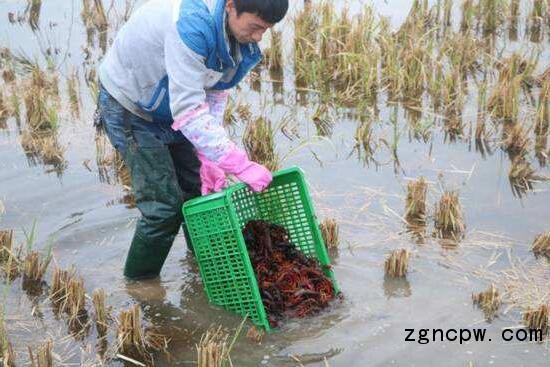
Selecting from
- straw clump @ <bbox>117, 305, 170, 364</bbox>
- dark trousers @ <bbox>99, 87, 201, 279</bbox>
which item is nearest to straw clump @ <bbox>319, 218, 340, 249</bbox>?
dark trousers @ <bbox>99, 87, 201, 279</bbox>

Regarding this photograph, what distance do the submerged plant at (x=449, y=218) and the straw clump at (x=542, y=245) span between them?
435mm

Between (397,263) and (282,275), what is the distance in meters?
0.75

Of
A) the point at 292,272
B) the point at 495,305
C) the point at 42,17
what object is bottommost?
the point at 495,305

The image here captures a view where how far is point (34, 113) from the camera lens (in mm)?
6488

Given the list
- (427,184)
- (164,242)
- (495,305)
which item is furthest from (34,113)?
(495,305)

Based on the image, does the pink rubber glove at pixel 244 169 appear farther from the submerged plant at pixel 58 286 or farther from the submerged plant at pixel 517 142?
the submerged plant at pixel 517 142

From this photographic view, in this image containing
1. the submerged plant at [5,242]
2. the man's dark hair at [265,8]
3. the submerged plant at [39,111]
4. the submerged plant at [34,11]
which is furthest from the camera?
the submerged plant at [34,11]

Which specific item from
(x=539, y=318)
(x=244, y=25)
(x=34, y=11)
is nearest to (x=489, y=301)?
(x=539, y=318)

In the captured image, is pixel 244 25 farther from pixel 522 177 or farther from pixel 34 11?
pixel 34 11

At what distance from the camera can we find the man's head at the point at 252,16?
134 inches

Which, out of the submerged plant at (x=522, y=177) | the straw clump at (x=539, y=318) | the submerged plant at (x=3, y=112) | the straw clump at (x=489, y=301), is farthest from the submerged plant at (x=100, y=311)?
the submerged plant at (x=3, y=112)

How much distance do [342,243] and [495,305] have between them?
1.10 m

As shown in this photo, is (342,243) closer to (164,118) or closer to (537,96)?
(164,118)

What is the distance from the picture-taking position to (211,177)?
14.0ft
